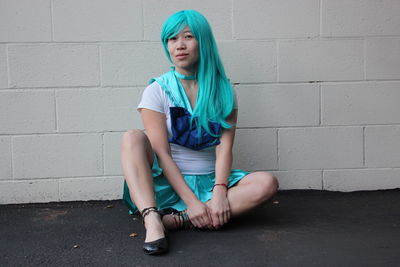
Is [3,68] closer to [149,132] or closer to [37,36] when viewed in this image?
[37,36]

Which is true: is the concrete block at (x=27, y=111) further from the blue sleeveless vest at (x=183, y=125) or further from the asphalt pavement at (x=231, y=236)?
the blue sleeveless vest at (x=183, y=125)

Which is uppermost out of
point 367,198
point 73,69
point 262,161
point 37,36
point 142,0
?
point 142,0

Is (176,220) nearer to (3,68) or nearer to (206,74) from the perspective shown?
(206,74)

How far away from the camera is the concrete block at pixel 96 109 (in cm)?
282

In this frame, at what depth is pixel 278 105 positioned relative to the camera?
2938 millimetres

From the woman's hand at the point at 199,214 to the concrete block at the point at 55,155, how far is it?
874 millimetres

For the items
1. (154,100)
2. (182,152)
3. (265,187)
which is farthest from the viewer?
(182,152)

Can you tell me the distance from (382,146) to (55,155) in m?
2.01

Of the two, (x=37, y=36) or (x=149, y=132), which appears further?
(x=37, y=36)

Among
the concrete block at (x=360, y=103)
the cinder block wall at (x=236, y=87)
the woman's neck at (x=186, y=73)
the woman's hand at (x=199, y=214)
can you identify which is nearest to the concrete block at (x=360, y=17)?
the cinder block wall at (x=236, y=87)

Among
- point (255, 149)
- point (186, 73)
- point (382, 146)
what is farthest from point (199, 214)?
point (382, 146)

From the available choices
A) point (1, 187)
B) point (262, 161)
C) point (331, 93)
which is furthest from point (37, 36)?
point (331, 93)

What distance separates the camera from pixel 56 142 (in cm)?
285

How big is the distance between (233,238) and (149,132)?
25.6 inches
